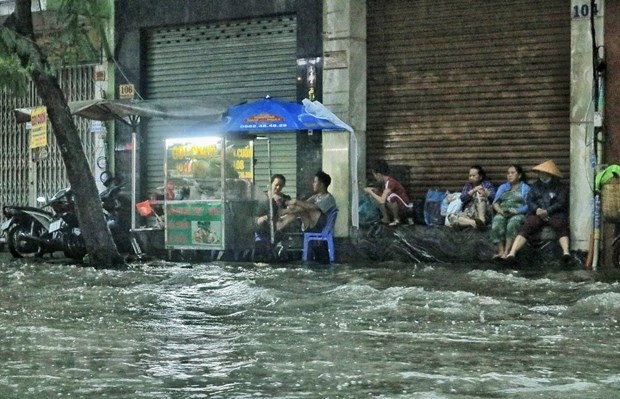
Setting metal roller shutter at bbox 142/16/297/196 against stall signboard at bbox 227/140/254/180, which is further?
metal roller shutter at bbox 142/16/297/196

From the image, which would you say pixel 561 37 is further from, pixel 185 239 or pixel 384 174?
pixel 185 239

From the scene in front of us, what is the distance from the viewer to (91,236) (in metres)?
14.4

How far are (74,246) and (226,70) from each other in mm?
4094

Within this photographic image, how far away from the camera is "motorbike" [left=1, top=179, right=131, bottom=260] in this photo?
53.5 feet

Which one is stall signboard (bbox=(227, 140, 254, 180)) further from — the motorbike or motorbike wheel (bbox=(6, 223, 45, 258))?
motorbike wheel (bbox=(6, 223, 45, 258))

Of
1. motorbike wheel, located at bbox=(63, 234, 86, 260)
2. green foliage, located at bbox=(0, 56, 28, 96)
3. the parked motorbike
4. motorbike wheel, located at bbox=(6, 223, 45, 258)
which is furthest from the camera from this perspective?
motorbike wheel, located at bbox=(6, 223, 45, 258)

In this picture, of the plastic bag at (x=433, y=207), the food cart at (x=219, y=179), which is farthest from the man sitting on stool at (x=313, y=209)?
the plastic bag at (x=433, y=207)

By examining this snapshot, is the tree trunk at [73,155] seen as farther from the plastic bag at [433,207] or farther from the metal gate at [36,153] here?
the metal gate at [36,153]

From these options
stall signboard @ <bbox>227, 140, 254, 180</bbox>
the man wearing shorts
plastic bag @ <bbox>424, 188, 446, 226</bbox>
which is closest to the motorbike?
stall signboard @ <bbox>227, 140, 254, 180</bbox>

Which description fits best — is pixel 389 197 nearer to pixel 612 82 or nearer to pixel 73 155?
pixel 612 82

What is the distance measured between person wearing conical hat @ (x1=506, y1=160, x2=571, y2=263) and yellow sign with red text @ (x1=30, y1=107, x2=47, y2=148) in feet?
30.0

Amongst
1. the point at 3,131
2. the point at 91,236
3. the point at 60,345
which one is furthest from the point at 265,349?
the point at 3,131

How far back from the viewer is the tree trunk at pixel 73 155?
45.9ft

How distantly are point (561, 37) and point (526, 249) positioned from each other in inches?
121
